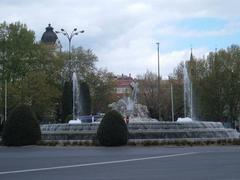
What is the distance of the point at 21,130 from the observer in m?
33.8

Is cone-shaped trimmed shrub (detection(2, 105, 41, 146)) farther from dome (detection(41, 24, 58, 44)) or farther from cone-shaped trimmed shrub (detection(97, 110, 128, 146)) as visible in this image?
dome (detection(41, 24, 58, 44))

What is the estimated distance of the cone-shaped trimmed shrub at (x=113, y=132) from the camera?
104ft

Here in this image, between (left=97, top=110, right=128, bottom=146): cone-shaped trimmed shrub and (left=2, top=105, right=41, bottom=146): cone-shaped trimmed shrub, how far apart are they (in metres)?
4.31

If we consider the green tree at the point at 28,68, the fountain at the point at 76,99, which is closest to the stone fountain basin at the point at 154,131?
the fountain at the point at 76,99

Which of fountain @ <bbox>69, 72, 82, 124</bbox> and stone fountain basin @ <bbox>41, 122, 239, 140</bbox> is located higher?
fountain @ <bbox>69, 72, 82, 124</bbox>

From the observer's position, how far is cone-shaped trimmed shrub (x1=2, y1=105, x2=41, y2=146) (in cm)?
3378

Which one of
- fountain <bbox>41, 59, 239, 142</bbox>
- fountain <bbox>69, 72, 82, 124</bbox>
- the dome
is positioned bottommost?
fountain <bbox>41, 59, 239, 142</bbox>

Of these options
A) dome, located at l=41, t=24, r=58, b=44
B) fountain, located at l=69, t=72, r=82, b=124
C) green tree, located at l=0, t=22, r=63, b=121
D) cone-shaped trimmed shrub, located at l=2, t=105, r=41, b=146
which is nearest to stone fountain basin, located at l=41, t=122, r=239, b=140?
cone-shaped trimmed shrub, located at l=2, t=105, r=41, b=146

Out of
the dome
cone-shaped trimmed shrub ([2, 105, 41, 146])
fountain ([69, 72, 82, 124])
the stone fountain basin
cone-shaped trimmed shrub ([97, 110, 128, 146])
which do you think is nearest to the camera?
cone-shaped trimmed shrub ([97, 110, 128, 146])

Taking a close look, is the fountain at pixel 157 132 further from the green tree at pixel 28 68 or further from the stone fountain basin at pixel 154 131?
the green tree at pixel 28 68

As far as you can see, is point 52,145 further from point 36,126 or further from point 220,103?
point 220,103

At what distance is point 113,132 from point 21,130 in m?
5.92

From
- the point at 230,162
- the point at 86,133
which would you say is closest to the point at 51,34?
the point at 86,133

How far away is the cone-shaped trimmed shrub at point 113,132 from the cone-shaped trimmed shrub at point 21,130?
4.31 metres
